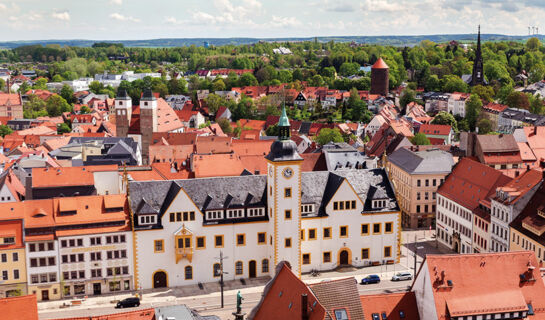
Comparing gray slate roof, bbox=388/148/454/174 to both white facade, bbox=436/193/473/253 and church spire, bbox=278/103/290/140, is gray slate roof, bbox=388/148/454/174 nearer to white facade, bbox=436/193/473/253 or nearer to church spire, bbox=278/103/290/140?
white facade, bbox=436/193/473/253

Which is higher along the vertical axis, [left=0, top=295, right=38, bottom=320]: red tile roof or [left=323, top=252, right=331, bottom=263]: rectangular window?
[left=0, top=295, right=38, bottom=320]: red tile roof

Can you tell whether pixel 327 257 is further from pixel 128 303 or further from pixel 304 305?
pixel 304 305

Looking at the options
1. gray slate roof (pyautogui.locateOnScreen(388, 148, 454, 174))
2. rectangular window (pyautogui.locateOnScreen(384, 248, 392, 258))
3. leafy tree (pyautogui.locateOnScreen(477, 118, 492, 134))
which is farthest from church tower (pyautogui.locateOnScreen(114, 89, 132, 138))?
leafy tree (pyautogui.locateOnScreen(477, 118, 492, 134))

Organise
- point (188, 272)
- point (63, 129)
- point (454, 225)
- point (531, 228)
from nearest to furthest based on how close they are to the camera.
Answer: point (531, 228), point (188, 272), point (454, 225), point (63, 129)

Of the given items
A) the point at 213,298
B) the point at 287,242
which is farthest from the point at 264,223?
the point at 213,298

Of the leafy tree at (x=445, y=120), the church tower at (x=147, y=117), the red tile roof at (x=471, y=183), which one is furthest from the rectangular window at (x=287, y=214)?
the leafy tree at (x=445, y=120)

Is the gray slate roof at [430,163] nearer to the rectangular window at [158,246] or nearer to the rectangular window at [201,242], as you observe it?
the rectangular window at [201,242]

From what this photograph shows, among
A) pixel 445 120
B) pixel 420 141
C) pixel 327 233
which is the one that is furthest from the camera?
pixel 445 120
